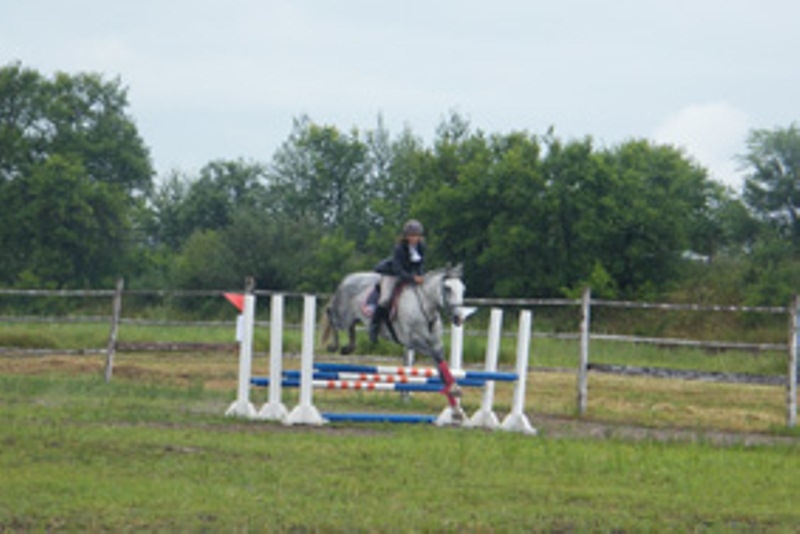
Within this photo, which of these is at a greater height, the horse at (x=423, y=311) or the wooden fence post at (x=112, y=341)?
the horse at (x=423, y=311)

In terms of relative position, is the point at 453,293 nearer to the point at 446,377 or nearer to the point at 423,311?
the point at 423,311

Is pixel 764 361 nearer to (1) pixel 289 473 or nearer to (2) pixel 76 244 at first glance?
(1) pixel 289 473

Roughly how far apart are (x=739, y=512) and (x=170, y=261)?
183 feet

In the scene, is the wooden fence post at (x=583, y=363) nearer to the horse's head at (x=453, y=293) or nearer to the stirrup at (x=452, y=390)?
the stirrup at (x=452, y=390)

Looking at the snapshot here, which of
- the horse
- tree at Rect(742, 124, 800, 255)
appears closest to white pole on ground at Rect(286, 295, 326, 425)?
the horse

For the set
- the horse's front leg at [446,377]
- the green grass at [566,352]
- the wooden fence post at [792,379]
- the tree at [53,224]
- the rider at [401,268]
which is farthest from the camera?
the tree at [53,224]

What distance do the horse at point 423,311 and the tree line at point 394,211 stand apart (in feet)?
74.7

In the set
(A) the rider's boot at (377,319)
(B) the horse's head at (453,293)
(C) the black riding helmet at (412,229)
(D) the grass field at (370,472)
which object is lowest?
(D) the grass field at (370,472)

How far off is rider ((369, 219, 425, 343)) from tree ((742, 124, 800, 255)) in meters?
33.6

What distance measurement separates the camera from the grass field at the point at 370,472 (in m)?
7.64

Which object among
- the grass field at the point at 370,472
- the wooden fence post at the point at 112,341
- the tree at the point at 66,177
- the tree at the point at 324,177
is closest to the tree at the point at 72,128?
the tree at the point at 66,177

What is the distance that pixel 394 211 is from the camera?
53594mm

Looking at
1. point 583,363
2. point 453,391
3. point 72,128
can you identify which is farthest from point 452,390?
point 72,128

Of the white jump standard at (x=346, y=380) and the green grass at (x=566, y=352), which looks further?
the green grass at (x=566, y=352)
